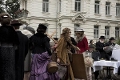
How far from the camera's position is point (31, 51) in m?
10.1

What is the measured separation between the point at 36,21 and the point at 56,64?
33.0 meters

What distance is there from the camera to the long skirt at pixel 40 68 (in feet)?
31.8

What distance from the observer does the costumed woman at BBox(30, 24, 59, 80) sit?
9719 millimetres

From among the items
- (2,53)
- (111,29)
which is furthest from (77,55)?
(111,29)

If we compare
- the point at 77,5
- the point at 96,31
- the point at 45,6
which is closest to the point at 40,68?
the point at 77,5

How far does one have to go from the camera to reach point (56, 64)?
32.2 feet

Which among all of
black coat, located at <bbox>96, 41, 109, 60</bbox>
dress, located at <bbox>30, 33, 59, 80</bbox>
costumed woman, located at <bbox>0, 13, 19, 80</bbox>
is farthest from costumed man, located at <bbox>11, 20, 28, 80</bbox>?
black coat, located at <bbox>96, 41, 109, 60</bbox>

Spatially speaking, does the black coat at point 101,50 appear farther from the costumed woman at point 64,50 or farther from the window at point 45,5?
the window at point 45,5

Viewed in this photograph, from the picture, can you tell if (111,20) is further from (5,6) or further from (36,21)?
(5,6)

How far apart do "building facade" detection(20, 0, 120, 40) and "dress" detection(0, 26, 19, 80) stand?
33.4 meters

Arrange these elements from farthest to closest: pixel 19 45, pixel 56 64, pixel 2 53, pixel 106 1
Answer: pixel 106 1 < pixel 56 64 < pixel 19 45 < pixel 2 53

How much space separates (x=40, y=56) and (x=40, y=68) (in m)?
0.36

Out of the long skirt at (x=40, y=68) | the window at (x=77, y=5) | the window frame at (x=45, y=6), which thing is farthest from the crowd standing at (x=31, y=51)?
the window frame at (x=45, y=6)

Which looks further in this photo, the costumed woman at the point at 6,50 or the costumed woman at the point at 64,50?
the costumed woman at the point at 64,50
